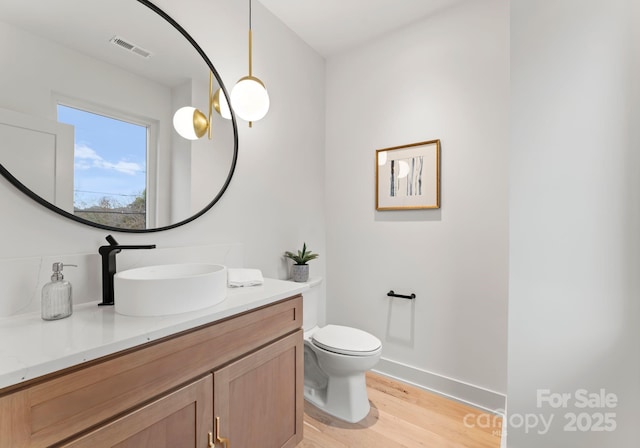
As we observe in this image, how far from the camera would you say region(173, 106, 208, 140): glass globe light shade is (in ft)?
4.94

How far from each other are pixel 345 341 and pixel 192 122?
4.95ft

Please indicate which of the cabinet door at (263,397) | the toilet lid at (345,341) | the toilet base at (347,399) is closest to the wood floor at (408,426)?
the toilet base at (347,399)

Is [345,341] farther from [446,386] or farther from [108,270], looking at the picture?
[108,270]

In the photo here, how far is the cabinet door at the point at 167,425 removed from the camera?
30.6 inches

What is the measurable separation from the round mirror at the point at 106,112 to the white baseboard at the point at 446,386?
1769 mm

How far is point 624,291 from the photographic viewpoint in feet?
3.50

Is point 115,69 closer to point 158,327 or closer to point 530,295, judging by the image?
point 158,327

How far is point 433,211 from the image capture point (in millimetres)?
2072

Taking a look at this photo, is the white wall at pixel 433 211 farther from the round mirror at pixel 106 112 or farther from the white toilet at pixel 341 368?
the round mirror at pixel 106 112

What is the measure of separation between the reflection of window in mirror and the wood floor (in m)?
1.46

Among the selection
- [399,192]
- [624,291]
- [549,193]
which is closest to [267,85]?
[399,192]

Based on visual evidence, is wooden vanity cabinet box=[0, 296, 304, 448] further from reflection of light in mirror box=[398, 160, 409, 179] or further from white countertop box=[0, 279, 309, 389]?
reflection of light in mirror box=[398, 160, 409, 179]

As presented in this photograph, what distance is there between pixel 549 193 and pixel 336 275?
1.67m

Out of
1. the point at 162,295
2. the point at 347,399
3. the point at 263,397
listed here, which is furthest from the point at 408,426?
the point at 162,295
